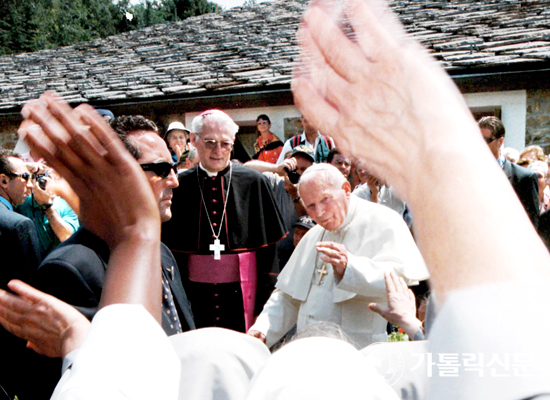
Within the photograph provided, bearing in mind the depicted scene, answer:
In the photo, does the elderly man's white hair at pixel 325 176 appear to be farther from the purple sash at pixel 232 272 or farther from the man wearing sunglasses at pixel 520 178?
the man wearing sunglasses at pixel 520 178

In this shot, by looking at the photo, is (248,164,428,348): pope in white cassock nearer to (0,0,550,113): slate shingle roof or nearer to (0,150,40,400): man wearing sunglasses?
(0,150,40,400): man wearing sunglasses

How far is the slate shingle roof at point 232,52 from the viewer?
26.9 ft

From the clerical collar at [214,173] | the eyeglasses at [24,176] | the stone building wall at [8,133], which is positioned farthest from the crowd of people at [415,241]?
the stone building wall at [8,133]

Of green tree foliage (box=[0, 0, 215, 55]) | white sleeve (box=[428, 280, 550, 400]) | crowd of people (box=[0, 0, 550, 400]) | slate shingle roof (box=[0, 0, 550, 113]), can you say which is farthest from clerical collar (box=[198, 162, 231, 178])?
green tree foliage (box=[0, 0, 215, 55])

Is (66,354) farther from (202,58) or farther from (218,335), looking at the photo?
(202,58)

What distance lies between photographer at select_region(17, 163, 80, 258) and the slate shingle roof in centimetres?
442

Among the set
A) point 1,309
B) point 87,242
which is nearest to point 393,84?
point 1,309

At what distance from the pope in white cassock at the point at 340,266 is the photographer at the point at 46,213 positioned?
2143mm

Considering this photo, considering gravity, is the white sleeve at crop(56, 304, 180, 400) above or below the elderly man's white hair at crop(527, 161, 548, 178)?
above

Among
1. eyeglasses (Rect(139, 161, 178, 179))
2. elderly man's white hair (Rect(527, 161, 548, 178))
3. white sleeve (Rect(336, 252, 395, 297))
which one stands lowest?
elderly man's white hair (Rect(527, 161, 548, 178))

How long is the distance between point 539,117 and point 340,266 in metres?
5.81

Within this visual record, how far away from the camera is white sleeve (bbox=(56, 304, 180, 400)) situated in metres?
0.76

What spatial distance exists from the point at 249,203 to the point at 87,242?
107 inches

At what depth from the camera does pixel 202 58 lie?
451 inches
